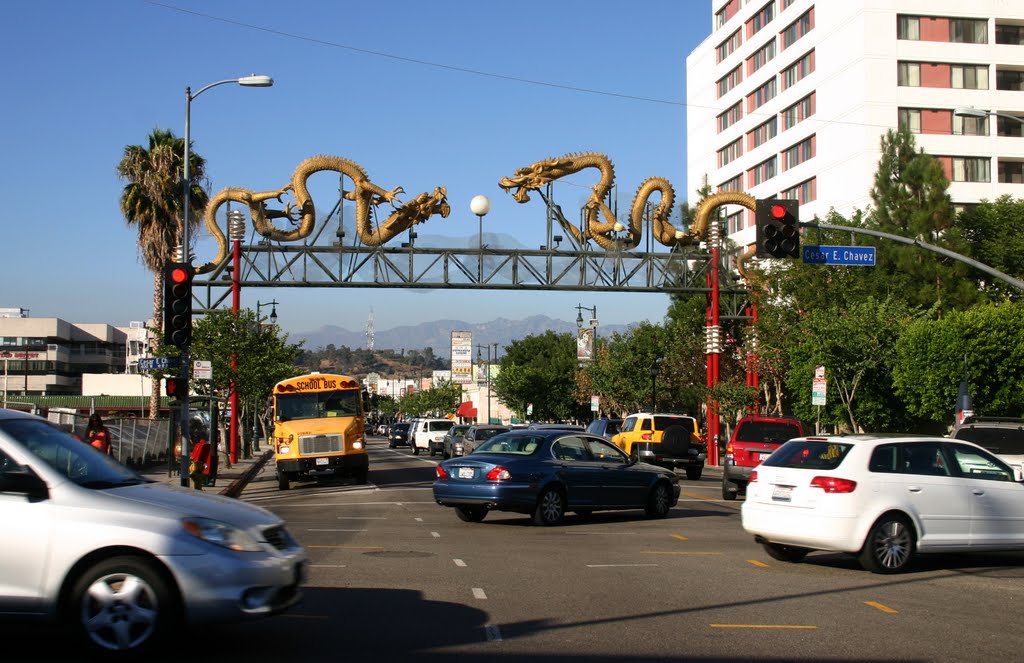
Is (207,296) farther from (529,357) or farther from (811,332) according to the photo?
(529,357)

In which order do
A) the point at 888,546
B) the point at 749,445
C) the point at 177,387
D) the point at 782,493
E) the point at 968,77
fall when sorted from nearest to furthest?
the point at 888,546
the point at 782,493
the point at 177,387
the point at 749,445
the point at 968,77

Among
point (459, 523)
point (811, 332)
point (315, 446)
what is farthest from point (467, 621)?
point (811, 332)

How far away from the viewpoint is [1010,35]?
201 feet

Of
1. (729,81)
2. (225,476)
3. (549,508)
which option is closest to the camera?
(549,508)

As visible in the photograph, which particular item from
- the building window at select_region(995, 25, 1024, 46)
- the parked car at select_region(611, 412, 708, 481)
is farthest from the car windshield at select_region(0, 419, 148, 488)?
the building window at select_region(995, 25, 1024, 46)

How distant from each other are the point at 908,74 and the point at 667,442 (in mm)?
37151

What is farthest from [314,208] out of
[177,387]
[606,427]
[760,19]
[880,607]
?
[760,19]

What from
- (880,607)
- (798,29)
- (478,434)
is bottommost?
(880,607)

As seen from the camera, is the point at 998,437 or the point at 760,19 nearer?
the point at 998,437

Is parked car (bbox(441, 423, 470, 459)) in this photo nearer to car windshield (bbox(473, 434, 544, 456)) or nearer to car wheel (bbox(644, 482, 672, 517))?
car wheel (bbox(644, 482, 672, 517))

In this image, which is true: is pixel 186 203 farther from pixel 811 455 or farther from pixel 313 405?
pixel 811 455

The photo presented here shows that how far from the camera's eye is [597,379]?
68.9 m

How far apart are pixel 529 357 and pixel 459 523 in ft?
266

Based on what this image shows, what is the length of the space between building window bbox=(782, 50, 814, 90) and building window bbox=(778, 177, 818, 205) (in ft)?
20.6
